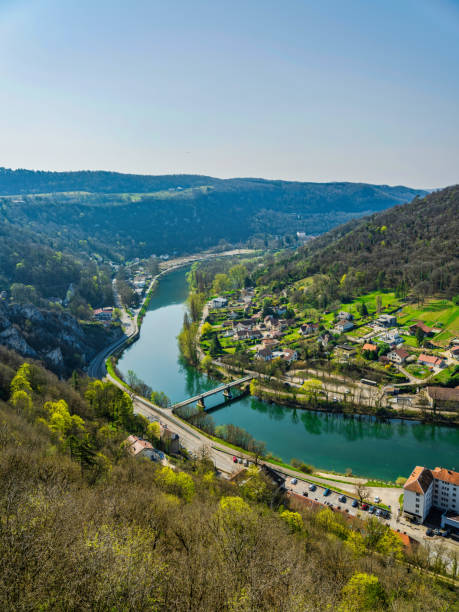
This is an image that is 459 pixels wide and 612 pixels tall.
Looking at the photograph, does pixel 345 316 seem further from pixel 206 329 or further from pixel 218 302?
pixel 218 302

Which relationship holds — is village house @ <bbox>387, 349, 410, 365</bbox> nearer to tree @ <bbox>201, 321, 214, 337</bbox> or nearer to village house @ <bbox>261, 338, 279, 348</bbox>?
village house @ <bbox>261, 338, 279, 348</bbox>

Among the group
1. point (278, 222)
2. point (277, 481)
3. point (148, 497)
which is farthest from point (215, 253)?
point (148, 497)

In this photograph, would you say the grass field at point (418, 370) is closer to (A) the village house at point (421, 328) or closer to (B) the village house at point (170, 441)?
(A) the village house at point (421, 328)


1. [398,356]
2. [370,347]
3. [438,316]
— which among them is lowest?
[398,356]

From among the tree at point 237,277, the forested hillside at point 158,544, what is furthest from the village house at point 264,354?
the tree at point 237,277

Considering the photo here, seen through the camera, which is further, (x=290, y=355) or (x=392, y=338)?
(x=392, y=338)

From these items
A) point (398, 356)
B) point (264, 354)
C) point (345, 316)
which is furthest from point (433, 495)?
point (345, 316)

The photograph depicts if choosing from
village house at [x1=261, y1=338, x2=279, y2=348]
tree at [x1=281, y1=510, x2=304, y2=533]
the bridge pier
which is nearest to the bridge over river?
the bridge pier
